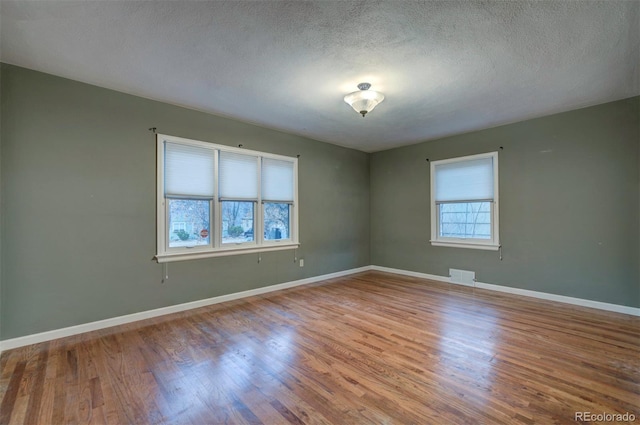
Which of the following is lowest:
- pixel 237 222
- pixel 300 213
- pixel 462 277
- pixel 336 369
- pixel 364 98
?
pixel 336 369

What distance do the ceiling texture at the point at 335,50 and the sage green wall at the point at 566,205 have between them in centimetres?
43

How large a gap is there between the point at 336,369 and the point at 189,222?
274 cm

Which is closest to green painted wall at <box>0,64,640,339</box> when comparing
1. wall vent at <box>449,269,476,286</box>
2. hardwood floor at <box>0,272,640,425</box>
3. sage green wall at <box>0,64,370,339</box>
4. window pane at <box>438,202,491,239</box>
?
sage green wall at <box>0,64,370,339</box>

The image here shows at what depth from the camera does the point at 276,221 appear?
16.4ft

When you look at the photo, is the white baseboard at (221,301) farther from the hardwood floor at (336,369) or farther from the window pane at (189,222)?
the window pane at (189,222)

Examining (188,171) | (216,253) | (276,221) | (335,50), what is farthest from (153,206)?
(335,50)

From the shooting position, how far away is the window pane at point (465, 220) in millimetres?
4895

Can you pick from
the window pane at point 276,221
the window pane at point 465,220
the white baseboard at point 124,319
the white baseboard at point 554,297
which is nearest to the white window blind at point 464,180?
the window pane at point 465,220

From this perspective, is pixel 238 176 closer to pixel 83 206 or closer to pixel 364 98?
pixel 83 206

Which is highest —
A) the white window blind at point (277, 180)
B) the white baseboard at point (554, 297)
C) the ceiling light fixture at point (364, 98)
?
the ceiling light fixture at point (364, 98)

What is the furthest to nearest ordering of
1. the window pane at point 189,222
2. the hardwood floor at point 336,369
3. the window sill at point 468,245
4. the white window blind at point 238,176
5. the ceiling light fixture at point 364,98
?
the window sill at point 468,245 → the white window blind at point 238,176 → the window pane at point 189,222 → the ceiling light fixture at point 364,98 → the hardwood floor at point 336,369

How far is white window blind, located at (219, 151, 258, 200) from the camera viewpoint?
4246mm

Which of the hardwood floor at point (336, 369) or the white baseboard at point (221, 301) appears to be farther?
the white baseboard at point (221, 301)

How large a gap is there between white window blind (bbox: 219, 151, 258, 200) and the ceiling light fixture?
1944 mm
